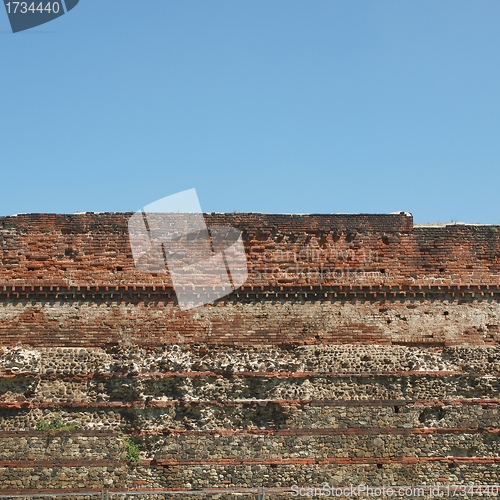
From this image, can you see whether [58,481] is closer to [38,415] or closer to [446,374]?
[38,415]

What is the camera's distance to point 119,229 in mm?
12062

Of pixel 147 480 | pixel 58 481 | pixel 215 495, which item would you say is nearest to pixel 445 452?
pixel 215 495

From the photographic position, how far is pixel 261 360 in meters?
→ 11.4

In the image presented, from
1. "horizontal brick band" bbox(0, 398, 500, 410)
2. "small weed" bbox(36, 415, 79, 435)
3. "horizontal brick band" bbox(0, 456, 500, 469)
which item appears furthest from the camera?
"horizontal brick band" bbox(0, 398, 500, 410)

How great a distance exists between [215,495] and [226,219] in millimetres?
4941

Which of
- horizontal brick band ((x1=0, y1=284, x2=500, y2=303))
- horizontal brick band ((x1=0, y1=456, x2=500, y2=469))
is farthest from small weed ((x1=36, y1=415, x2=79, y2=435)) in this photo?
horizontal brick band ((x1=0, y1=284, x2=500, y2=303))

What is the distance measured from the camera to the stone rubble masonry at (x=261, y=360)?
35.5ft

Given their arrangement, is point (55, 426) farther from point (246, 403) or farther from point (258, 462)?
point (258, 462)

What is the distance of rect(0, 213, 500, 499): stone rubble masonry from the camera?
10812 mm

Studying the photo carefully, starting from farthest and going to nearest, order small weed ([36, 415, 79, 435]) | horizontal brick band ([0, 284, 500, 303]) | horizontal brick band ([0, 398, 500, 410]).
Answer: horizontal brick band ([0, 284, 500, 303]), horizontal brick band ([0, 398, 500, 410]), small weed ([36, 415, 79, 435])

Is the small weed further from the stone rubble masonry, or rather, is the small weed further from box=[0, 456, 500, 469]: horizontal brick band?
box=[0, 456, 500, 469]: horizontal brick band

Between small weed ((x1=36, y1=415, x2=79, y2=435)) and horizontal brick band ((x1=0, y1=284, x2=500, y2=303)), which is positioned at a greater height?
horizontal brick band ((x1=0, y1=284, x2=500, y2=303))

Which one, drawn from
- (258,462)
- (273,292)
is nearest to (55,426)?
(258,462)

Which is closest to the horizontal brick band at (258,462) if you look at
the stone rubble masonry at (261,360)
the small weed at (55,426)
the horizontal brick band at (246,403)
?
the stone rubble masonry at (261,360)
